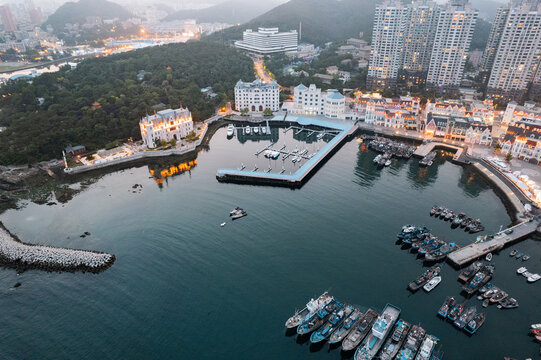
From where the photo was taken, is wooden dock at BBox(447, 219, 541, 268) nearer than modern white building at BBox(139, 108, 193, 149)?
Yes

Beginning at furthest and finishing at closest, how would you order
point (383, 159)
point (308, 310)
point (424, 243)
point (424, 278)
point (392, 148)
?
point (392, 148) → point (383, 159) → point (424, 243) → point (424, 278) → point (308, 310)

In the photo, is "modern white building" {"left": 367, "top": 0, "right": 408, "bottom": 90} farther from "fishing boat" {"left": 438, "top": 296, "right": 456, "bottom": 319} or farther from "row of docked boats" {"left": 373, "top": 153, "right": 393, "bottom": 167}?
"fishing boat" {"left": 438, "top": 296, "right": 456, "bottom": 319}

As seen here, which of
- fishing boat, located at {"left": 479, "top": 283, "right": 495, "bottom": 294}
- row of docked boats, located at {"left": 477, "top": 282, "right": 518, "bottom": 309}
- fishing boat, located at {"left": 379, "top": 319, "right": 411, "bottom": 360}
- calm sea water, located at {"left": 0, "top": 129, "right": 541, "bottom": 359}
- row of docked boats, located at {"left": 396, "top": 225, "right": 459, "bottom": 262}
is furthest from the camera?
row of docked boats, located at {"left": 396, "top": 225, "right": 459, "bottom": 262}

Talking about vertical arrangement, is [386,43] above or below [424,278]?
above

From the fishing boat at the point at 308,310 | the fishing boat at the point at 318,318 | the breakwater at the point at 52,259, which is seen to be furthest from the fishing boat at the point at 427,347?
the breakwater at the point at 52,259

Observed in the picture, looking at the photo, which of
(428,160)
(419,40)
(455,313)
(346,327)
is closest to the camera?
(346,327)

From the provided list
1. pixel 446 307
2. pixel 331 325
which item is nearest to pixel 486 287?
pixel 446 307

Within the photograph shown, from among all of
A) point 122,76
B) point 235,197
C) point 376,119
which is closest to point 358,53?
point 376,119

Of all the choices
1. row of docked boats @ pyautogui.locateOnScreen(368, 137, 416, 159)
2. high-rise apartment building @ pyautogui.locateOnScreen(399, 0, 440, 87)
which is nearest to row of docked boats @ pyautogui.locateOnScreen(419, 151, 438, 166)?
row of docked boats @ pyautogui.locateOnScreen(368, 137, 416, 159)

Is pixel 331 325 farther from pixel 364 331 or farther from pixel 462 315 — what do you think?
pixel 462 315
